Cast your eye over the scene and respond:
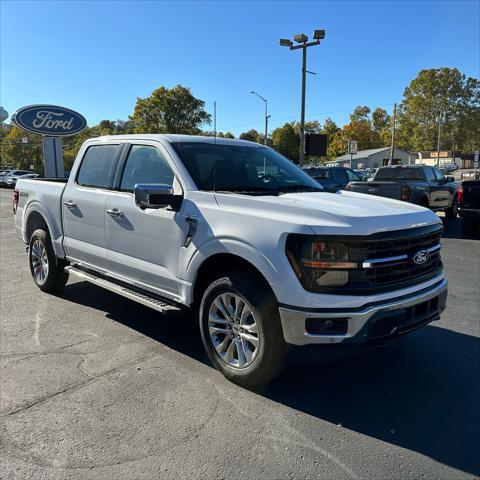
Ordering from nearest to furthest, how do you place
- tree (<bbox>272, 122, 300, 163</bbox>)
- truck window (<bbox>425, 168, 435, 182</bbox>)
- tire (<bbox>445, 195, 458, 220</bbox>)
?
truck window (<bbox>425, 168, 435, 182</bbox>)
tire (<bbox>445, 195, 458, 220</bbox>)
tree (<bbox>272, 122, 300, 163</bbox>)

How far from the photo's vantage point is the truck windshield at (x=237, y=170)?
407 cm

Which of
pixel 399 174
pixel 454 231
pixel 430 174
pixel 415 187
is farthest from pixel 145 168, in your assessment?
pixel 430 174

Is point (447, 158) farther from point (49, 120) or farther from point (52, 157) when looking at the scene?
point (52, 157)

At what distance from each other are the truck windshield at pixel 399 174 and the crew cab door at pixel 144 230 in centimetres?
1075

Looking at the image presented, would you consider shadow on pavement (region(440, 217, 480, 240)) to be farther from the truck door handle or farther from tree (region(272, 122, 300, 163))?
tree (region(272, 122, 300, 163))

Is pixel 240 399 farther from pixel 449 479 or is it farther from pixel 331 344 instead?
pixel 449 479

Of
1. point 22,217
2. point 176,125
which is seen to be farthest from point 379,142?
point 22,217

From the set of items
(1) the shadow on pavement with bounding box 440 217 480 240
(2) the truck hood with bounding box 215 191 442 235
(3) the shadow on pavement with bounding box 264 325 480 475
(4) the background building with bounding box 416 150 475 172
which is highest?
(4) the background building with bounding box 416 150 475 172

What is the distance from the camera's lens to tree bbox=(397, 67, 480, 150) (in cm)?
9656

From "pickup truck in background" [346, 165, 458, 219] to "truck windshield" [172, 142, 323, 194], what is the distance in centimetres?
762

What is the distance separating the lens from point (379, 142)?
11344cm

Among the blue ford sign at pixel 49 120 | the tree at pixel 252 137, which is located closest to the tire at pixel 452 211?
the blue ford sign at pixel 49 120

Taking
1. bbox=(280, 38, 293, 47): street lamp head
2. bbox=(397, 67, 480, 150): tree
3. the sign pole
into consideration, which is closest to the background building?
bbox=(397, 67, 480, 150): tree

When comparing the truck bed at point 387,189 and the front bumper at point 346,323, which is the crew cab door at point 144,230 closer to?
the front bumper at point 346,323
